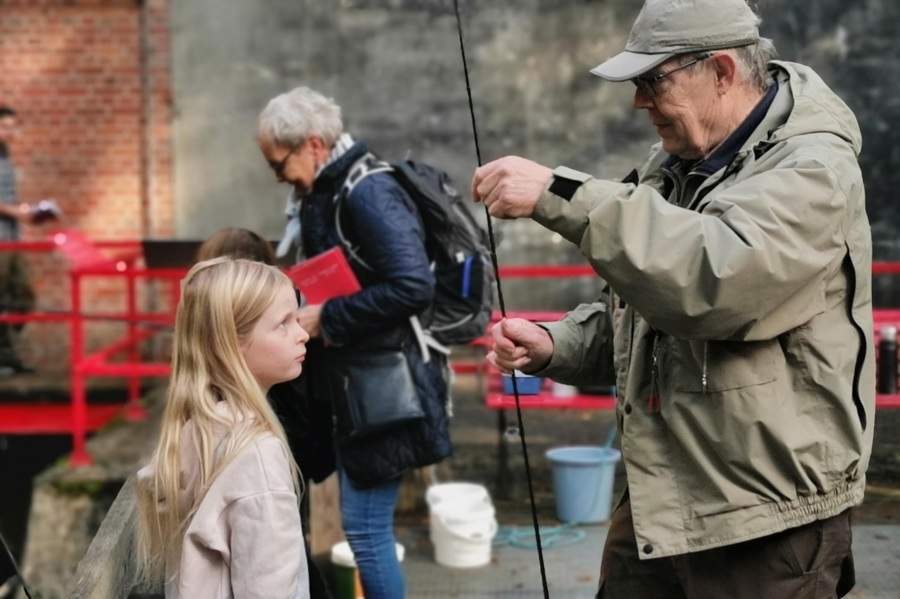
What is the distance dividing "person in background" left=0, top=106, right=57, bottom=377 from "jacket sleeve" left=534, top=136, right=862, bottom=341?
7.19 meters

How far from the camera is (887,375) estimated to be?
547cm

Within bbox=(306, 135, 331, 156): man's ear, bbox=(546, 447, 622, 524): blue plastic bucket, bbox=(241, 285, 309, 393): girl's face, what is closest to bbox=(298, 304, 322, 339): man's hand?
bbox=(306, 135, 331, 156): man's ear

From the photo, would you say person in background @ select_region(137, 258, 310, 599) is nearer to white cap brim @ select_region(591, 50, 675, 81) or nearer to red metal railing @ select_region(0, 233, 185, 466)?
white cap brim @ select_region(591, 50, 675, 81)

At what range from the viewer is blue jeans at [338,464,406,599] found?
13.9 ft

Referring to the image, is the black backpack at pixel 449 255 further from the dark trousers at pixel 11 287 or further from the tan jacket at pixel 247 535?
the dark trousers at pixel 11 287

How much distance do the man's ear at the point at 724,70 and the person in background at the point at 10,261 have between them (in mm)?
7089

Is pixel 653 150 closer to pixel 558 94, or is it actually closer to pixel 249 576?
pixel 249 576

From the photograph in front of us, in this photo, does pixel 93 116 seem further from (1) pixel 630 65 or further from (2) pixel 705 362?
(2) pixel 705 362

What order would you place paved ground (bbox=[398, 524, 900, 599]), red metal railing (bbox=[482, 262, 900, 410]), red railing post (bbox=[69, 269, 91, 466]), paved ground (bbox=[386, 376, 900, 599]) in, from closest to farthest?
paved ground (bbox=[398, 524, 900, 599]) → paved ground (bbox=[386, 376, 900, 599]) → red metal railing (bbox=[482, 262, 900, 410]) → red railing post (bbox=[69, 269, 91, 466])

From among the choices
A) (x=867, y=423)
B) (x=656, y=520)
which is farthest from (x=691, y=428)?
(x=867, y=423)

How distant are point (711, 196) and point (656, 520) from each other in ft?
2.18

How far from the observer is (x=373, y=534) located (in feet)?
13.9

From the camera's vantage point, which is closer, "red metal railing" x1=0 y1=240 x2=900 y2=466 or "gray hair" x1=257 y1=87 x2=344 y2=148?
"gray hair" x1=257 y1=87 x2=344 y2=148

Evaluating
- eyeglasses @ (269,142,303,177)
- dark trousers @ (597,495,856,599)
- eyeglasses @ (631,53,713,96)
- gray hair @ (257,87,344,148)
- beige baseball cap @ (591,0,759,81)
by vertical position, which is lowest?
dark trousers @ (597,495,856,599)
